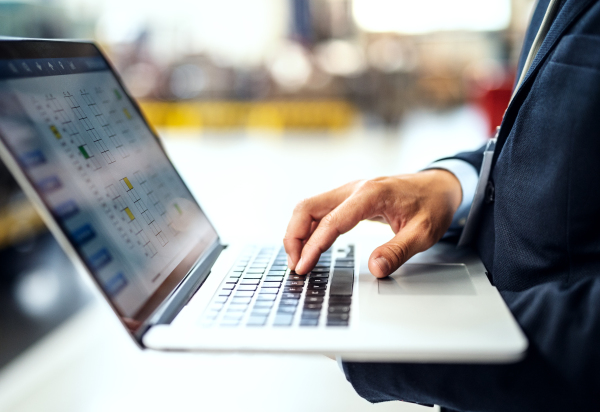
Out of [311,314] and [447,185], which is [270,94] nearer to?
[447,185]

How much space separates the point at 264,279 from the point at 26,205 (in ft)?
6.74

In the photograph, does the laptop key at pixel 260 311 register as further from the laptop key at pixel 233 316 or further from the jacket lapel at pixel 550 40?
the jacket lapel at pixel 550 40

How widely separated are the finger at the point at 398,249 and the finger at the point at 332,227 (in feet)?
0.18

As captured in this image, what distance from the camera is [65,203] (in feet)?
1.81

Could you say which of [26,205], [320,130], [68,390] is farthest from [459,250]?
[320,130]

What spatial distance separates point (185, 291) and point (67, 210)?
193 mm

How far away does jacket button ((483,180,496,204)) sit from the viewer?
731 millimetres

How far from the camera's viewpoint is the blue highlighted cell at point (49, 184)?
1.72 ft

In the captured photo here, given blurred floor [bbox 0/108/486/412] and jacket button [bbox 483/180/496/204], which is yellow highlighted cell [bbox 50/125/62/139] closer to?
blurred floor [bbox 0/108/486/412]

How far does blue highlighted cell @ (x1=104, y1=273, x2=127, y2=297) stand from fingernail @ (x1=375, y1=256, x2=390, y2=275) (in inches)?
12.1

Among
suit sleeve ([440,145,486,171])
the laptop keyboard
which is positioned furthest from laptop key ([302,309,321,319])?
suit sleeve ([440,145,486,171])

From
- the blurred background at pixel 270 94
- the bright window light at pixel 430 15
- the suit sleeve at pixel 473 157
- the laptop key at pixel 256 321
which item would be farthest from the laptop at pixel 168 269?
the bright window light at pixel 430 15

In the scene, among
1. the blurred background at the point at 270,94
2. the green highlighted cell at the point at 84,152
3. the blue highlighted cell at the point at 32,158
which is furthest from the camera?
the blurred background at the point at 270,94

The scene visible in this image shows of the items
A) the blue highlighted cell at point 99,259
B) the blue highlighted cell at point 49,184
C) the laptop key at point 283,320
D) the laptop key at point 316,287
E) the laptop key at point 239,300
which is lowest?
the laptop key at point 316,287
